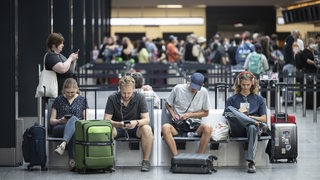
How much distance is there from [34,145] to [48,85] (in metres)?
1.42

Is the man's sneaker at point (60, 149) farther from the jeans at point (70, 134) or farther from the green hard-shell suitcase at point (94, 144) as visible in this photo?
the green hard-shell suitcase at point (94, 144)

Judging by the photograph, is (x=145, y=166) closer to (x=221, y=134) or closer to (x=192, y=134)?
(x=192, y=134)

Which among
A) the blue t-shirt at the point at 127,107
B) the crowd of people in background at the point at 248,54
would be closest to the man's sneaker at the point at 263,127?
the blue t-shirt at the point at 127,107

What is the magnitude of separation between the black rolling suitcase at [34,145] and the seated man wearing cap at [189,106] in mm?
1641

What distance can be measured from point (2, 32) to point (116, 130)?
2.19 m

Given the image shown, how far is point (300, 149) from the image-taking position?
48.5ft

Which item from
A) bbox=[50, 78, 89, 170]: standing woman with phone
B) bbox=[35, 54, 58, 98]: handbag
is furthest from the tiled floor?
bbox=[35, 54, 58, 98]: handbag

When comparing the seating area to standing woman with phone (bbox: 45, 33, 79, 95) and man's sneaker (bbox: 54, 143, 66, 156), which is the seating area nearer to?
man's sneaker (bbox: 54, 143, 66, 156)

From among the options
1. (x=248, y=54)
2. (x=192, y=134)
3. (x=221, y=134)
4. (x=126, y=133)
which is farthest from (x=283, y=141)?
(x=248, y=54)

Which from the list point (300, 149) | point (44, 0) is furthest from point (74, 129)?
point (44, 0)

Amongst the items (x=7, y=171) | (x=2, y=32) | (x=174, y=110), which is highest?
(x=2, y=32)

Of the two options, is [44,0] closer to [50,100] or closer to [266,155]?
[50,100]

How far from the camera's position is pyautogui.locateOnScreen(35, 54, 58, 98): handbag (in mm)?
13125

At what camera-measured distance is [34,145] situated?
1200 centimetres
